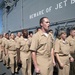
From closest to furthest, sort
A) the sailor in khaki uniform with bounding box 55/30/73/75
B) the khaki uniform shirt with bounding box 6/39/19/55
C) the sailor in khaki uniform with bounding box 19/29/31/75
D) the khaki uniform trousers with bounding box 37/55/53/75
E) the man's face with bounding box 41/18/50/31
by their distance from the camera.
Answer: the man's face with bounding box 41/18/50/31 → the khaki uniform trousers with bounding box 37/55/53/75 → the sailor in khaki uniform with bounding box 55/30/73/75 → the sailor in khaki uniform with bounding box 19/29/31/75 → the khaki uniform shirt with bounding box 6/39/19/55

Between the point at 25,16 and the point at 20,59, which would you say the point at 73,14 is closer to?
the point at 20,59

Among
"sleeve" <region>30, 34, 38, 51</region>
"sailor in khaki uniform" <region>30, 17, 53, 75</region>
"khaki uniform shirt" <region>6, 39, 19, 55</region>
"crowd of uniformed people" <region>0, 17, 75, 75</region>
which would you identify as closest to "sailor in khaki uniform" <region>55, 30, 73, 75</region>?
"crowd of uniformed people" <region>0, 17, 75, 75</region>

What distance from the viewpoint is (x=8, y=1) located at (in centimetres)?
1998

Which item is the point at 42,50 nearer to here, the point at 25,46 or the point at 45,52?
the point at 45,52

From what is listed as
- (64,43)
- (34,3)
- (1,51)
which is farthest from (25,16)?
(64,43)

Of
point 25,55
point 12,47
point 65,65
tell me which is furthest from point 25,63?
point 12,47

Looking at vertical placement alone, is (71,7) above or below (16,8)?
below

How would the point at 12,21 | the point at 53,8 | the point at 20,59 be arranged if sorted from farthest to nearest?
1. the point at 12,21
2. the point at 53,8
3. the point at 20,59

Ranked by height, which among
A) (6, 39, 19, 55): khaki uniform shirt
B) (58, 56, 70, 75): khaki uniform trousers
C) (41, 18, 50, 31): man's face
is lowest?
(58, 56, 70, 75): khaki uniform trousers

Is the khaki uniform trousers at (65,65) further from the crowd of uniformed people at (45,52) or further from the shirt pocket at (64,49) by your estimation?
the shirt pocket at (64,49)

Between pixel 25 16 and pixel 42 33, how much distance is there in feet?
35.8

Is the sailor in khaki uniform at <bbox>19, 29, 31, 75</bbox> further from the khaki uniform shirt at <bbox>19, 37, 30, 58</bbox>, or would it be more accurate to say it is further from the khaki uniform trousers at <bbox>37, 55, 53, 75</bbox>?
the khaki uniform trousers at <bbox>37, 55, 53, 75</bbox>

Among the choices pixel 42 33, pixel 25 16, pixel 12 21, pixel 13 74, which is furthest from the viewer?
pixel 12 21

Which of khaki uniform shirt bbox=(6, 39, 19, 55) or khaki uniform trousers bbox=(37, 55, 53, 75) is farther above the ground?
khaki uniform shirt bbox=(6, 39, 19, 55)
